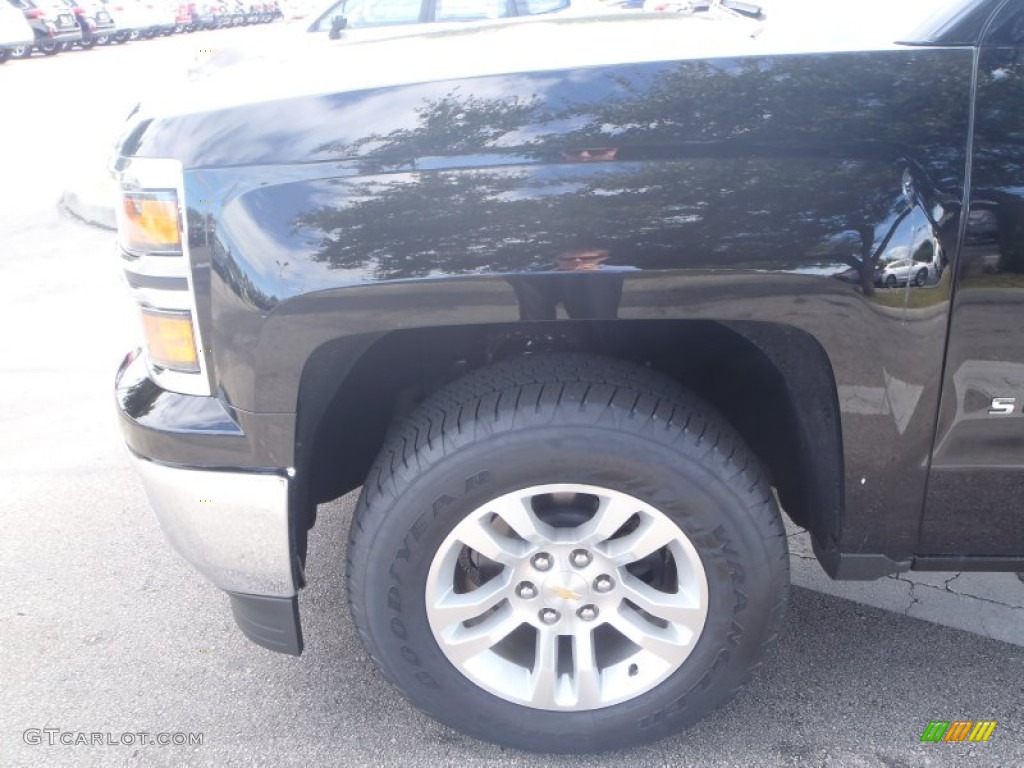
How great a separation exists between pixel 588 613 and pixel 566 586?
0.31 feet

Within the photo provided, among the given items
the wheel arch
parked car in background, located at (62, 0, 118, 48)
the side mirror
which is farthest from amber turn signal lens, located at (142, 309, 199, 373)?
parked car in background, located at (62, 0, 118, 48)

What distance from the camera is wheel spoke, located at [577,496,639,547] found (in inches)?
78.5

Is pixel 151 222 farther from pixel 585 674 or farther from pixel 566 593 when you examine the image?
pixel 585 674

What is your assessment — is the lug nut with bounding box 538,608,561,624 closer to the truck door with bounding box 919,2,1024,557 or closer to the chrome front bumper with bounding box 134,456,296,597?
the chrome front bumper with bounding box 134,456,296,597

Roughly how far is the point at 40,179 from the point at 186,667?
8.60 metres

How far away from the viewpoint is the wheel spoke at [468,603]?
6.85 feet

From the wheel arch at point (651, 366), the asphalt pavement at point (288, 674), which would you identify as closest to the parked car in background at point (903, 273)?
the wheel arch at point (651, 366)

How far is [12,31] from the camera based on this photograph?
21406mm

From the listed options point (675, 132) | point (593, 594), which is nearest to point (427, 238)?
point (675, 132)

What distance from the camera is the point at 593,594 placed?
2104mm

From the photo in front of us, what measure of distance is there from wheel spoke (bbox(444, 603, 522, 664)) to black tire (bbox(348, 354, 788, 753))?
0.11 feet

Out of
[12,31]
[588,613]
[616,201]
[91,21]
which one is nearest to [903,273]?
[616,201]

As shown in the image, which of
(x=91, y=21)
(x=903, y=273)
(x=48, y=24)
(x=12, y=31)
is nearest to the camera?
(x=903, y=273)

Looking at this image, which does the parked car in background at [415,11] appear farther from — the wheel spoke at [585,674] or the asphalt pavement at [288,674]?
the wheel spoke at [585,674]
